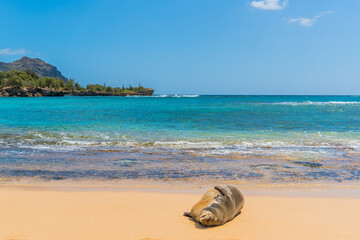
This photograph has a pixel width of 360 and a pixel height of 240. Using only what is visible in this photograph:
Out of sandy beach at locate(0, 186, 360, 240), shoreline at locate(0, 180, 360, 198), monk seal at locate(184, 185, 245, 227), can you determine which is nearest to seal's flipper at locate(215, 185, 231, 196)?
monk seal at locate(184, 185, 245, 227)

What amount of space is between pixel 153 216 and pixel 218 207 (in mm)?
1409

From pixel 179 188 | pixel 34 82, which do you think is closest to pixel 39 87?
pixel 34 82

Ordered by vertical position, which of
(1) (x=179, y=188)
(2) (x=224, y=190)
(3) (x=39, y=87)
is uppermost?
(3) (x=39, y=87)

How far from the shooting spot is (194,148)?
13500 millimetres

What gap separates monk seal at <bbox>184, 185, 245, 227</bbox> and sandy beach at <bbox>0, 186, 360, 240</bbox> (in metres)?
0.14

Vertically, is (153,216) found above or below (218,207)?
below

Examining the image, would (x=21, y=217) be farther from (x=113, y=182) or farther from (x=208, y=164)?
(x=208, y=164)

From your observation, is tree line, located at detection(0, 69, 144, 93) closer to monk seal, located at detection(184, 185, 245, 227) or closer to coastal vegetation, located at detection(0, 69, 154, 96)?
coastal vegetation, located at detection(0, 69, 154, 96)

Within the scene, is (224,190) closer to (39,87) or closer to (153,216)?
(153,216)

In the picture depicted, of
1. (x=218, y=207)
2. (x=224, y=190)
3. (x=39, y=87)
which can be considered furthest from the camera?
(x=39, y=87)

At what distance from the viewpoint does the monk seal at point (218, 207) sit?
4.96 m

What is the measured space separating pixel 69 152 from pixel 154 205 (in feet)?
24.9

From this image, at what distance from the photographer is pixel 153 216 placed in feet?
18.2

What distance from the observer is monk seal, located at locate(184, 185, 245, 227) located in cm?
496
